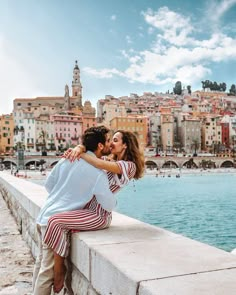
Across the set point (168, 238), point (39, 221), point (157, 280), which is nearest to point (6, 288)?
point (39, 221)

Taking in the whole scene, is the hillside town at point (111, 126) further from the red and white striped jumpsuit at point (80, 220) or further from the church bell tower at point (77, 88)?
the red and white striped jumpsuit at point (80, 220)

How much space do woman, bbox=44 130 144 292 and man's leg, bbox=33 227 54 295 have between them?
4 centimetres

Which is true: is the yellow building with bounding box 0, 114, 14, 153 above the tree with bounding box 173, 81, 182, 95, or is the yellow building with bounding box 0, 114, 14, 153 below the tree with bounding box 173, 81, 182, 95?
below

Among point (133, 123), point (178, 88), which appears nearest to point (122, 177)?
point (133, 123)

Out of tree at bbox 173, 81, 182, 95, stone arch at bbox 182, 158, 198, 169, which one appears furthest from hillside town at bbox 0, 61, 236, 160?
tree at bbox 173, 81, 182, 95

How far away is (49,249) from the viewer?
106 inches

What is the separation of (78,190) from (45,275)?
63cm

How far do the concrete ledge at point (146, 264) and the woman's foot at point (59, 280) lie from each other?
78mm

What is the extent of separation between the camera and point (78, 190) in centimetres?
289

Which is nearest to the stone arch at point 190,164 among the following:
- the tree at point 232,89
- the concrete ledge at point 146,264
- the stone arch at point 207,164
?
the stone arch at point 207,164

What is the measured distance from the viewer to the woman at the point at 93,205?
8.78 ft

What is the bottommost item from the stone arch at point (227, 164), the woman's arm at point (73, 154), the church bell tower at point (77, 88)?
the stone arch at point (227, 164)

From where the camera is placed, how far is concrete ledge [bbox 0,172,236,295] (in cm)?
163

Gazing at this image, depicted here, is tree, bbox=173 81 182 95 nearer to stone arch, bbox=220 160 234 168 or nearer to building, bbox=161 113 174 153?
building, bbox=161 113 174 153
